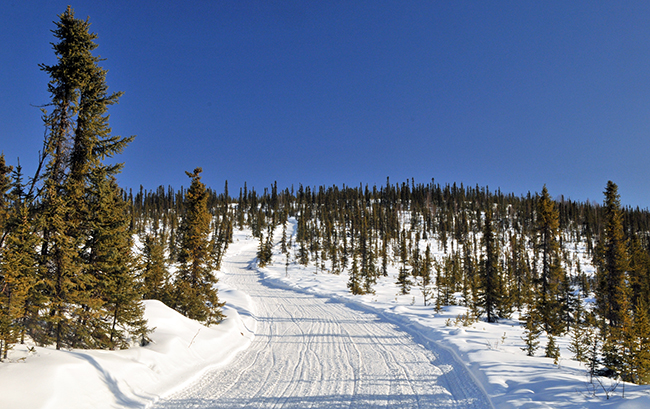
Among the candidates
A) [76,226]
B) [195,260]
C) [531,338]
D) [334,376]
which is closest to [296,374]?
[334,376]

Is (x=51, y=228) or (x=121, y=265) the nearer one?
(x=51, y=228)

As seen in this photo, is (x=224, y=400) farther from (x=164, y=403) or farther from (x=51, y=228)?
(x=51, y=228)

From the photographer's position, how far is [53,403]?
524 centimetres

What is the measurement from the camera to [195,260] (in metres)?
15.9

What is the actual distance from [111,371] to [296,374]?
4227 millimetres

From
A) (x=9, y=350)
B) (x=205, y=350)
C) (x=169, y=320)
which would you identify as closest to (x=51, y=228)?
(x=9, y=350)

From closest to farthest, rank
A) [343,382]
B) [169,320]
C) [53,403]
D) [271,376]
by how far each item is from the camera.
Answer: [53,403] → [343,382] → [271,376] → [169,320]

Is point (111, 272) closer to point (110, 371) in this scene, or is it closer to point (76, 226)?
point (76, 226)

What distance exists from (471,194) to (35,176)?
16294 cm

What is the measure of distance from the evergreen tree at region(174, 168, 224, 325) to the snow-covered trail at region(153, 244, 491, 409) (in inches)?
140

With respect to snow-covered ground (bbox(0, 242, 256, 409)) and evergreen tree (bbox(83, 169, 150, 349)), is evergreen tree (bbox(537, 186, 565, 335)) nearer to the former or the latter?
snow-covered ground (bbox(0, 242, 256, 409))

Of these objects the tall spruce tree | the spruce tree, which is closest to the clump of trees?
the tall spruce tree

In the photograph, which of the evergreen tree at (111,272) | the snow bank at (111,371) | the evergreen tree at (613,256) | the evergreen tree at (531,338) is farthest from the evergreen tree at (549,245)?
the evergreen tree at (111,272)

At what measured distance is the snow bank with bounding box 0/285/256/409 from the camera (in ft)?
17.4
